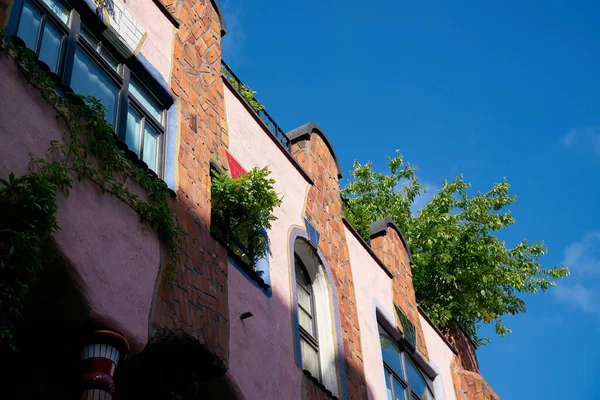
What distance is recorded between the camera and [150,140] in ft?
29.7

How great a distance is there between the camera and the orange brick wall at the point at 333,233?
39.1 feet

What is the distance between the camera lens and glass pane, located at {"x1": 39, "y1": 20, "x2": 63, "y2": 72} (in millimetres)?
7809

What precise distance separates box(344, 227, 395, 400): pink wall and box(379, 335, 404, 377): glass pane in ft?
1.15

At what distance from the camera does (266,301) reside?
9.97 m

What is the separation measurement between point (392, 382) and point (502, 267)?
875cm

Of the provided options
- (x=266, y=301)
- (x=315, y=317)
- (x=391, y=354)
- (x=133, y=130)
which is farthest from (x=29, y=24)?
(x=391, y=354)

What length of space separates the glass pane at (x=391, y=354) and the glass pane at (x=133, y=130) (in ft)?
20.6

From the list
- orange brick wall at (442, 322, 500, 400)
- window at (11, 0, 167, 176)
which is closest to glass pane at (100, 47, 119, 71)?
window at (11, 0, 167, 176)

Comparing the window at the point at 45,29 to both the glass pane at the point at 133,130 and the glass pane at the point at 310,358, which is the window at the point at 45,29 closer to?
the glass pane at the point at 133,130

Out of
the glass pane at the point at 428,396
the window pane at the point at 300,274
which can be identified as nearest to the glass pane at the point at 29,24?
the window pane at the point at 300,274

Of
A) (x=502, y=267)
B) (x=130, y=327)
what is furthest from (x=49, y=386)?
(x=502, y=267)

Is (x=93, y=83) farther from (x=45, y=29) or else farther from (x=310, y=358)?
(x=310, y=358)

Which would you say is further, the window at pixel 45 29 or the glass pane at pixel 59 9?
the glass pane at pixel 59 9

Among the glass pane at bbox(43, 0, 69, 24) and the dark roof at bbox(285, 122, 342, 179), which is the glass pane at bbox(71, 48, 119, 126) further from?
the dark roof at bbox(285, 122, 342, 179)
